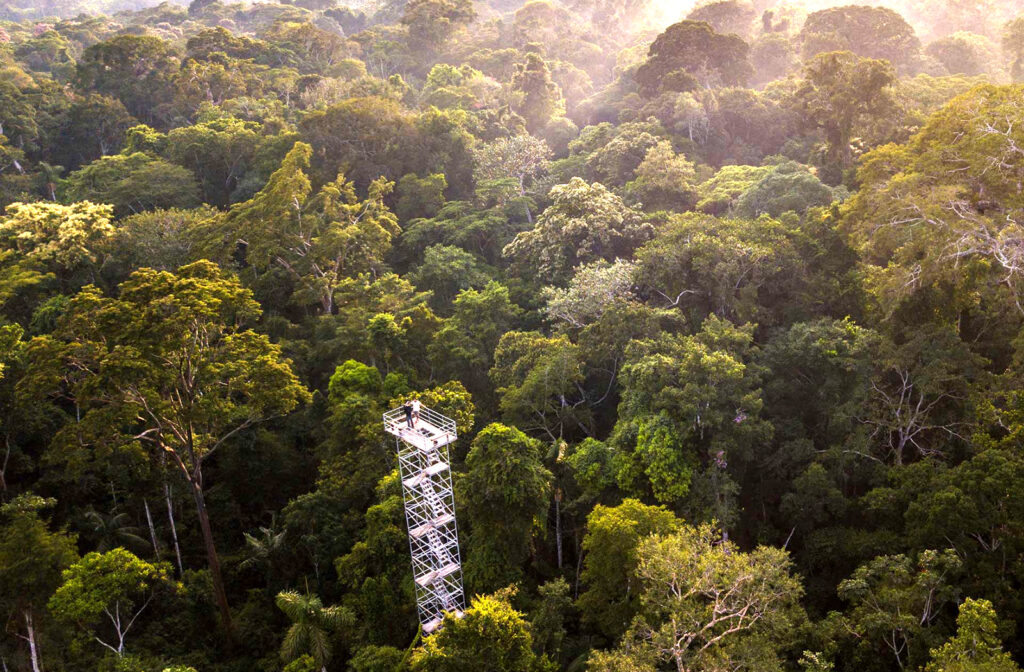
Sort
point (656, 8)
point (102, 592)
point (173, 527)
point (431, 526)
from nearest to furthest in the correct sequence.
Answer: point (102, 592) → point (431, 526) → point (173, 527) → point (656, 8)

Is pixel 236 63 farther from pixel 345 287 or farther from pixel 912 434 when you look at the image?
pixel 912 434

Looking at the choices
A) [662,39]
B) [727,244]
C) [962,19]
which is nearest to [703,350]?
[727,244]

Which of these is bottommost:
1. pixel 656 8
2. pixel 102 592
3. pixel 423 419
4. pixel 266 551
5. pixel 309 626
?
pixel 266 551

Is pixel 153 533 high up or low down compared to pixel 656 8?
down

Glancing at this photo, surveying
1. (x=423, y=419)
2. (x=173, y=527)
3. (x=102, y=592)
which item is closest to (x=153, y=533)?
(x=173, y=527)

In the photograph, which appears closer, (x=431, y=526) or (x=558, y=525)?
(x=431, y=526)

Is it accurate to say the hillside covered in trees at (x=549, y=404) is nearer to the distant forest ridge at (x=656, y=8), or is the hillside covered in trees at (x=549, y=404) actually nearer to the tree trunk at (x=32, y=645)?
the tree trunk at (x=32, y=645)

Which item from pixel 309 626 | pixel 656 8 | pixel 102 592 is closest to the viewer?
pixel 102 592

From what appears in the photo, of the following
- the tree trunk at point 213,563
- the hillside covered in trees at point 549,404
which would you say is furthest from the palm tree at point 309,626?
the tree trunk at point 213,563

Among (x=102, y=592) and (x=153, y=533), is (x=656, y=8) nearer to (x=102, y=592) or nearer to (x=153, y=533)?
(x=153, y=533)
